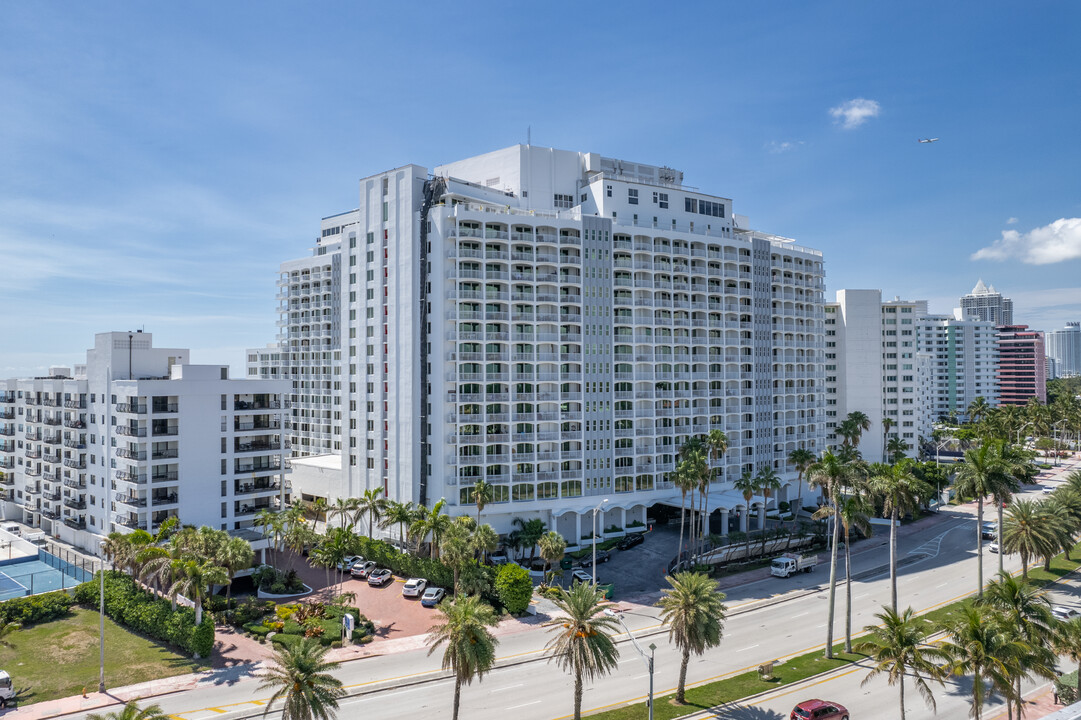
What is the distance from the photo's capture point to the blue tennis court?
63.8 m

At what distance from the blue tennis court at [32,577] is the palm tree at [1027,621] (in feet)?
253

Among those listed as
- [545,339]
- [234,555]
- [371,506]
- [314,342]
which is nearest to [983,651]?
[234,555]

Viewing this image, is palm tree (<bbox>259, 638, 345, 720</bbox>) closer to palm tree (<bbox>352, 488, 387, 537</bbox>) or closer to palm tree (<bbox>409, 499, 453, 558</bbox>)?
palm tree (<bbox>409, 499, 453, 558</bbox>)

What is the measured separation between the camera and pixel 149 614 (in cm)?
5434

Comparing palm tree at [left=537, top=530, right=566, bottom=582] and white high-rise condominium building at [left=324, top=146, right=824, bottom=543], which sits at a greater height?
white high-rise condominium building at [left=324, top=146, right=824, bottom=543]

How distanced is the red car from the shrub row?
41369mm

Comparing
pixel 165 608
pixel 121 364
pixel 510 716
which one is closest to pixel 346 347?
pixel 121 364

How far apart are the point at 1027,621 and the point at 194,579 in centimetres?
5488

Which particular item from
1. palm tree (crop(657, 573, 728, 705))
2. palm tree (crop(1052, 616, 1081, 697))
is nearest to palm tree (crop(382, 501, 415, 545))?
palm tree (crop(657, 573, 728, 705))

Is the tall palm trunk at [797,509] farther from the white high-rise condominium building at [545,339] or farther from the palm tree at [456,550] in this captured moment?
the palm tree at [456,550]

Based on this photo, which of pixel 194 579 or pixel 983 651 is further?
pixel 194 579

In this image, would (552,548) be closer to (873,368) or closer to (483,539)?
(483,539)

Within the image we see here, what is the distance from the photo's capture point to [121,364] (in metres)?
78.1

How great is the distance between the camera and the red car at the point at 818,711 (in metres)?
39.5
